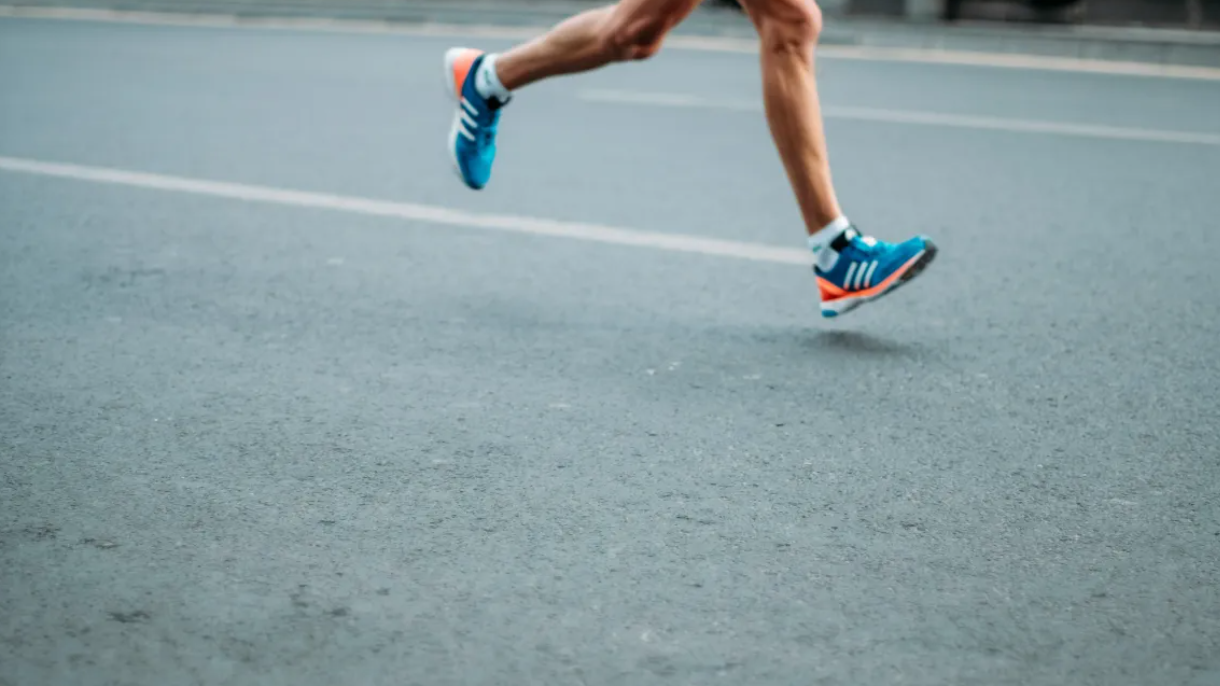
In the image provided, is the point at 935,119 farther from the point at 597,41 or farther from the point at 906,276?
the point at 906,276

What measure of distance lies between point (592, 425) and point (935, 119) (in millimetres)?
5386

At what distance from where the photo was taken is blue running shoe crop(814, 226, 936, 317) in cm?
400

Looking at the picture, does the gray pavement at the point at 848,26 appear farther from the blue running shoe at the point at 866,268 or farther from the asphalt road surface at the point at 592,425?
the blue running shoe at the point at 866,268

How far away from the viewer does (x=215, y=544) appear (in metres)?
2.57

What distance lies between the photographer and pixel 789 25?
401cm

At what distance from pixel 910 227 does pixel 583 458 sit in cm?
270

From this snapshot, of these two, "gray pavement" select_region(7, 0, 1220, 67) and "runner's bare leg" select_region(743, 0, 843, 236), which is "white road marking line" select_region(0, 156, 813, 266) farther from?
"gray pavement" select_region(7, 0, 1220, 67)

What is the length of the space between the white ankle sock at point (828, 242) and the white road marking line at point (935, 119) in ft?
12.8

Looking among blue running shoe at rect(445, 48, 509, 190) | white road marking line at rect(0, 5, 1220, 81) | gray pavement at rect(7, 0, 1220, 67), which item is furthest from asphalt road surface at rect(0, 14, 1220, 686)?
gray pavement at rect(7, 0, 1220, 67)

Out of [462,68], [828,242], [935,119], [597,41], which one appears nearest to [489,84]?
[462,68]

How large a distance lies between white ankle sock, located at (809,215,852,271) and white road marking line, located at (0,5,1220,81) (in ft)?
23.3

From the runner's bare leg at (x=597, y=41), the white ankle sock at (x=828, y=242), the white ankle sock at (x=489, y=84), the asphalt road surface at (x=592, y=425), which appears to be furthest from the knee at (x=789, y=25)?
the white ankle sock at (x=489, y=84)

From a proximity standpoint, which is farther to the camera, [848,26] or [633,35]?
[848,26]

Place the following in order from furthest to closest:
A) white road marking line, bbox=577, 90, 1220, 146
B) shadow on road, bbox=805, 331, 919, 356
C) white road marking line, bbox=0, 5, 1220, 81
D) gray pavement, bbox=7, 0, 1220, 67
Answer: gray pavement, bbox=7, 0, 1220, 67
white road marking line, bbox=0, 5, 1220, 81
white road marking line, bbox=577, 90, 1220, 146
shadow on road, bbox=805, 331, 919, 356
